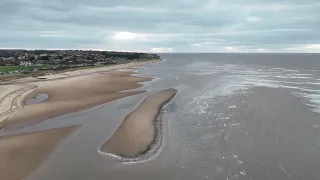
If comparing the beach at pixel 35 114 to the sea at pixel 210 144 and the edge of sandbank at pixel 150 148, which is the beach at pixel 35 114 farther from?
the edge of sandbank at pixel 150 148

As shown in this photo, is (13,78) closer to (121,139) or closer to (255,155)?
(121,139)

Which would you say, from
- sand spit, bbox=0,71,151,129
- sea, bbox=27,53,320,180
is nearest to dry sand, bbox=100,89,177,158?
sea, bbox=27,53,320,180

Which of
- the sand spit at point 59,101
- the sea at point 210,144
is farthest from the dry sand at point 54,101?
A: the sea at point 210,144

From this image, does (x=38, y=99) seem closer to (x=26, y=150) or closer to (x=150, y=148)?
(x=26, y=150)

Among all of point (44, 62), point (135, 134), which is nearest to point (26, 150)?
point (135, 134)

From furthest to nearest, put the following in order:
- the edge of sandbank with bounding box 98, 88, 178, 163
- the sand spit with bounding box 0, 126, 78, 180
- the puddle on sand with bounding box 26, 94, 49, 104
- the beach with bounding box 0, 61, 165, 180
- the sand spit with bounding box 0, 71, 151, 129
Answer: the puddle on sand with bounding box 26, 94, 49, 104, the sand spit with bounding box 0, 71, 151, 129, the edge of sandbank with bounding box 98, 88, 178, 163, the beach with bounding box 0, 61, 165, 180, the sand spit with bounding box 0, 126, 78, 180

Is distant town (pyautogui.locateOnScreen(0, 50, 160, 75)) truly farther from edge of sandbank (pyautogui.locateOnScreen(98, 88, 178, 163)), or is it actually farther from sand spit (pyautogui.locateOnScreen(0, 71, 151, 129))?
edge of sandbank (pyautogui.locateOnScreen(98, 88, 178, 163))

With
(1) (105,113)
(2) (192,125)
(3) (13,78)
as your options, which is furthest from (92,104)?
(3) (13,78)
